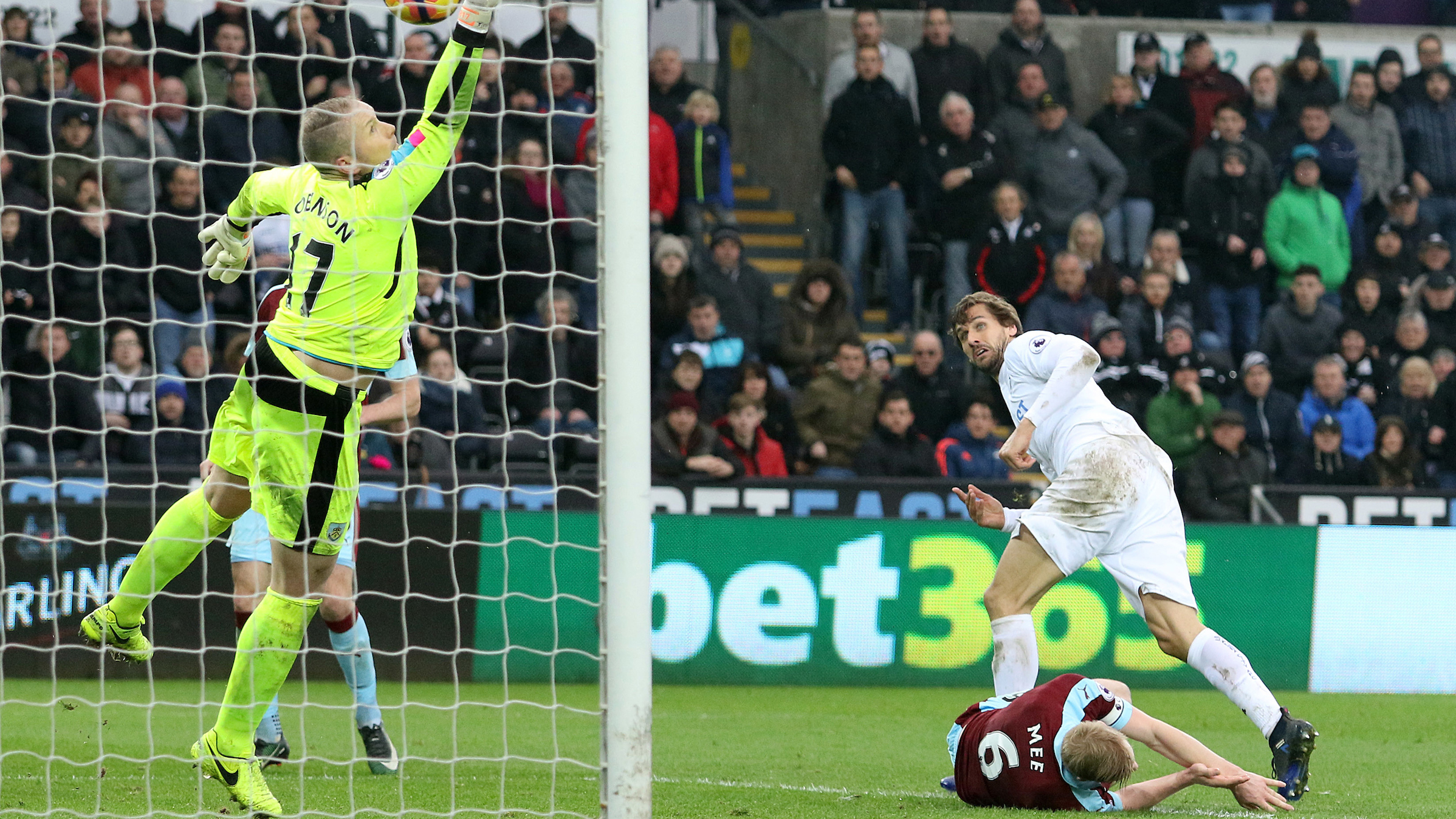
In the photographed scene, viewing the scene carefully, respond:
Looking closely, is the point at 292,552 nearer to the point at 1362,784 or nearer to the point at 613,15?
the point at 613,15

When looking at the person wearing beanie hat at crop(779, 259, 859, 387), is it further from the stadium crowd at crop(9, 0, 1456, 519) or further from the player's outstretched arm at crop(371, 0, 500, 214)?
the player's outstretched arm at crop(371, 0, 500, 214)

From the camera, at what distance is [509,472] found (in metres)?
10.4

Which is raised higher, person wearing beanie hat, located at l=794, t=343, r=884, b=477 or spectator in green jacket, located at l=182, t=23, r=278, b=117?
spectator in green jacket, located at l=182, t=23, r=278, b=117

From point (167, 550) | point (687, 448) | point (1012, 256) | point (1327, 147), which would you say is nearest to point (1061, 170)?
point (1012, 256)

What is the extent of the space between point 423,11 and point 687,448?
5268 mm

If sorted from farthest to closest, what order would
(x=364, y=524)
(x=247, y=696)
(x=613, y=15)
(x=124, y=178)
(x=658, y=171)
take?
(x=658, y=171) → (x=124, y=178) → (x=364, y=524) → (x=247, y=696) → (x=613, y=15)

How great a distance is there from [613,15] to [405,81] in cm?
738

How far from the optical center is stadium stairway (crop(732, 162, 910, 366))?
14.4 meters

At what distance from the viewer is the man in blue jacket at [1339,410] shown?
1189 cm

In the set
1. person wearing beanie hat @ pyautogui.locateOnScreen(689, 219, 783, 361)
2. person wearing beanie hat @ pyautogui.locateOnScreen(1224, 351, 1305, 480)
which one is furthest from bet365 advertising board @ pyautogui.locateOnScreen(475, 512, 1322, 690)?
person wearing beanie hat @ pyautogui.locateOnScreen(689, 219, 783, 361)

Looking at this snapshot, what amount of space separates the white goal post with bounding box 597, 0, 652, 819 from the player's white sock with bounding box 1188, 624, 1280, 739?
2.17 metres

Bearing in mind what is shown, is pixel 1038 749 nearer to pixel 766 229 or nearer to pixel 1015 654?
pixel 1015 654

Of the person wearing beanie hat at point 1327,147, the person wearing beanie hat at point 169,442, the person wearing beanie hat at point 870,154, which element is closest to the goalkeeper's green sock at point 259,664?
the person wearing beanie hat at point 169,442

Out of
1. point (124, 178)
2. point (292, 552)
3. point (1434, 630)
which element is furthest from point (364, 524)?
point (1434, 630)
